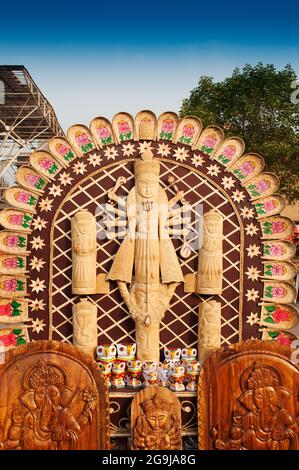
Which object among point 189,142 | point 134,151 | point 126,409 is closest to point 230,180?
point 189,142

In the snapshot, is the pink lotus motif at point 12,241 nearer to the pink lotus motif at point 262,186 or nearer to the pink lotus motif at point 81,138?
the pink lotus motif at point 81,138

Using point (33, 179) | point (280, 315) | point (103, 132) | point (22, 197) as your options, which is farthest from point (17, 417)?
point (103, 132)

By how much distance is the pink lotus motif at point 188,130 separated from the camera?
3.75 m

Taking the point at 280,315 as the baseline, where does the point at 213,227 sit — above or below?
above

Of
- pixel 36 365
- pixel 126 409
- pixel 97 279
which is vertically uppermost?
pixel 97 279

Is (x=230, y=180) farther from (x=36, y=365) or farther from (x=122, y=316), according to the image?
(x=36, y=365)

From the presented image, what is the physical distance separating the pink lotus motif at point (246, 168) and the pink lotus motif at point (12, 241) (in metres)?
2.31

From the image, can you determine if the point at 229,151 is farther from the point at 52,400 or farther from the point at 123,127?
the point at 52,400

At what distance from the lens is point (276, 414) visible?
10.1ft

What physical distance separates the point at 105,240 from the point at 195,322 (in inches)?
47.2

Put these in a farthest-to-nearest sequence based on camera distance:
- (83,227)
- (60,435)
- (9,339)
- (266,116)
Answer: (266,116) < (9,339) < (83,227) < (60,435)

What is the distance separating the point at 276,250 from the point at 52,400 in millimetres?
2428

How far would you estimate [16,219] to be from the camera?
3717 millimetres
